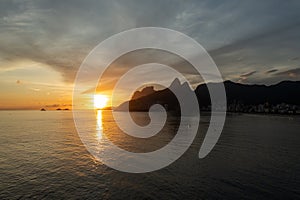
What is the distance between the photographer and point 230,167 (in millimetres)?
42344

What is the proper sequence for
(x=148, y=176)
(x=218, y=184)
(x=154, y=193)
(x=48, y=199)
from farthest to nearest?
(x=148, y=176)
(x=218, y=184)
(x=154, y=193)
(x=48, y=199)

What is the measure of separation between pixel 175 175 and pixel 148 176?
485cm

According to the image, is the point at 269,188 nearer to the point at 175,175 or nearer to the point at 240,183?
the point at 240,183

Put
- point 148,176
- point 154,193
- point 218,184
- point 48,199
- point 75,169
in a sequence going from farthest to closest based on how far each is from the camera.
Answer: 1. point 75,169
2. point 148,176
3. point 218,184
4. point 154,193
5. point 48,199

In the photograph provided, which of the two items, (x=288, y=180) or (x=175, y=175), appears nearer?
(x=288, y=180)

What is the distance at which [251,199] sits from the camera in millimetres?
27766

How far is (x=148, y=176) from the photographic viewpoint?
37.2 meters

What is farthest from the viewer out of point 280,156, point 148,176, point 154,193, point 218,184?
point 280,156

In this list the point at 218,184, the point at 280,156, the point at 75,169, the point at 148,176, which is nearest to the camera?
the point at 218,184

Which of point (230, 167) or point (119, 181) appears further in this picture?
point (230, 167)

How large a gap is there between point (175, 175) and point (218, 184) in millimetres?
7712

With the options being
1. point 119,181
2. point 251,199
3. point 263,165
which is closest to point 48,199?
point 119,181

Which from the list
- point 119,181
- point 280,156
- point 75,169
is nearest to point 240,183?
point 119,181

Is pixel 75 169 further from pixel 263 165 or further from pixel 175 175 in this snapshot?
pixel 263 165
